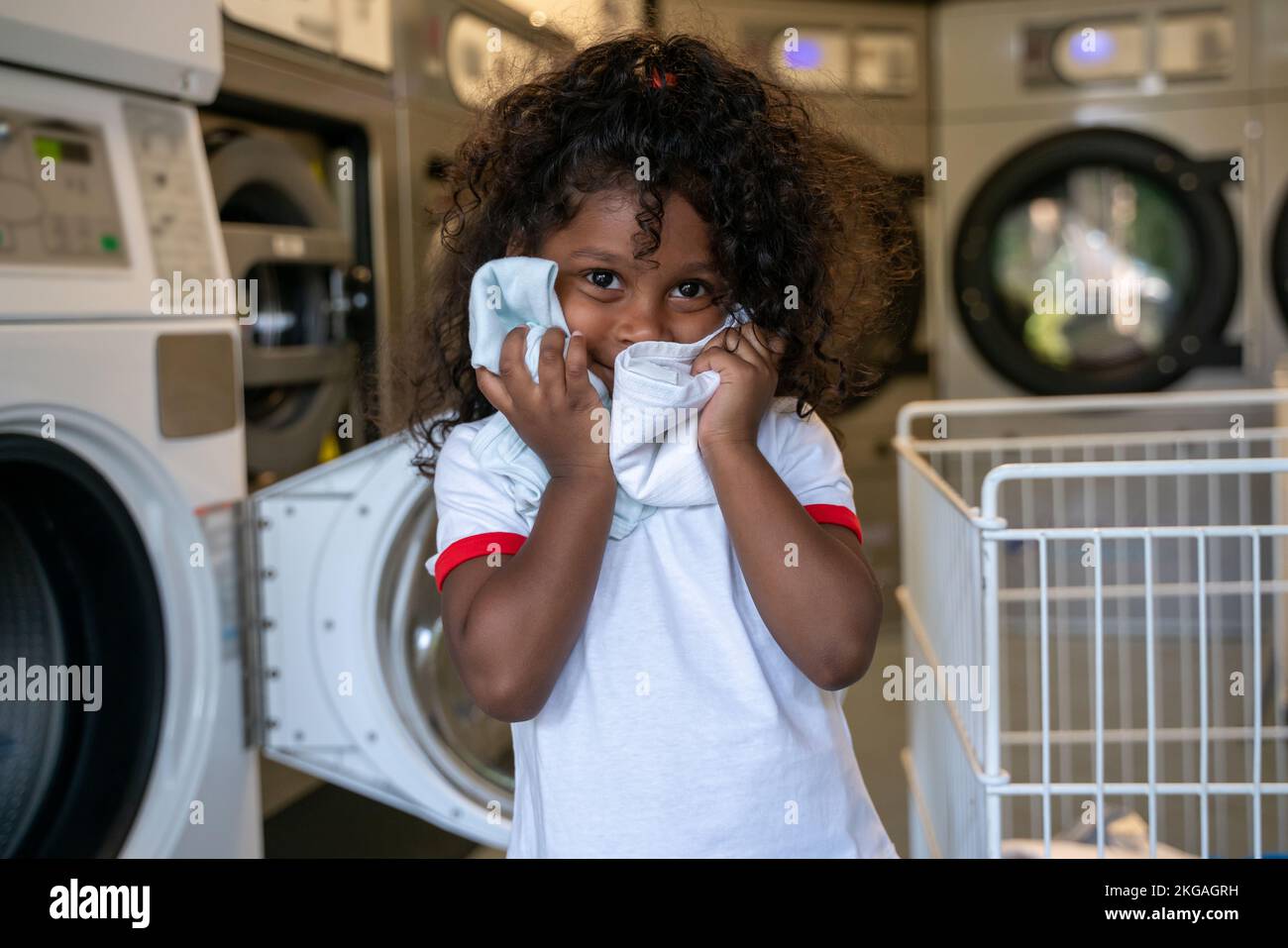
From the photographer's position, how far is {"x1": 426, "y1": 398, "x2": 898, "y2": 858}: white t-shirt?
754 mm

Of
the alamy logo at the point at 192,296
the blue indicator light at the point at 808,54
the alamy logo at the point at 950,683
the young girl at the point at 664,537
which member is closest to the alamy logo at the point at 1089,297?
the blue indicator light at the point at 808,54

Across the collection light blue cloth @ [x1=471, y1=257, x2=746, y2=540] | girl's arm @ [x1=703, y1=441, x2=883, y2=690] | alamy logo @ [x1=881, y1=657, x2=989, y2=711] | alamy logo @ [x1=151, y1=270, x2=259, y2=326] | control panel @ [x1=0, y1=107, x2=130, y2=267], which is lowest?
alamy logo @ [x1=881, y1=657, x2=989, y2=711]

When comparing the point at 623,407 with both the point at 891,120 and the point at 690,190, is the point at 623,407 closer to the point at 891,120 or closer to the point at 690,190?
the point at 690,190

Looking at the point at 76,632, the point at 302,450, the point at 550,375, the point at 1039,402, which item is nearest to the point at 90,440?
the point at 76,632

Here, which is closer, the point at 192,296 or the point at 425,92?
the point at 192,296

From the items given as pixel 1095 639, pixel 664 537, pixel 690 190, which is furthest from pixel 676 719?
pixel 1095 639

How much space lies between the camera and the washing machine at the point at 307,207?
1.36 metres

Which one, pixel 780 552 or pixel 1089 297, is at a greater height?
pixel 1089 297

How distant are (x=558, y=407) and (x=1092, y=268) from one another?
2399mm

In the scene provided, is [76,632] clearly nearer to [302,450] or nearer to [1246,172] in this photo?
[302,450]

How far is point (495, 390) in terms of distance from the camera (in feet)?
2.55

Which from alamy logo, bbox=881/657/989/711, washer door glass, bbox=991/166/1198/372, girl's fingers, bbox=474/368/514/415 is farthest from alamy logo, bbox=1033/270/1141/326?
girl's fingers, bbox=474/368/514/415

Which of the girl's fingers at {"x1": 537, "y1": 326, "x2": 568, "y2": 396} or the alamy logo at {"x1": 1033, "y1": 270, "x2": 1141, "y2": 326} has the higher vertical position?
the alamy logo at {"x1": 1033, "y1": 270, "x2": 1141, "y2": 326}
